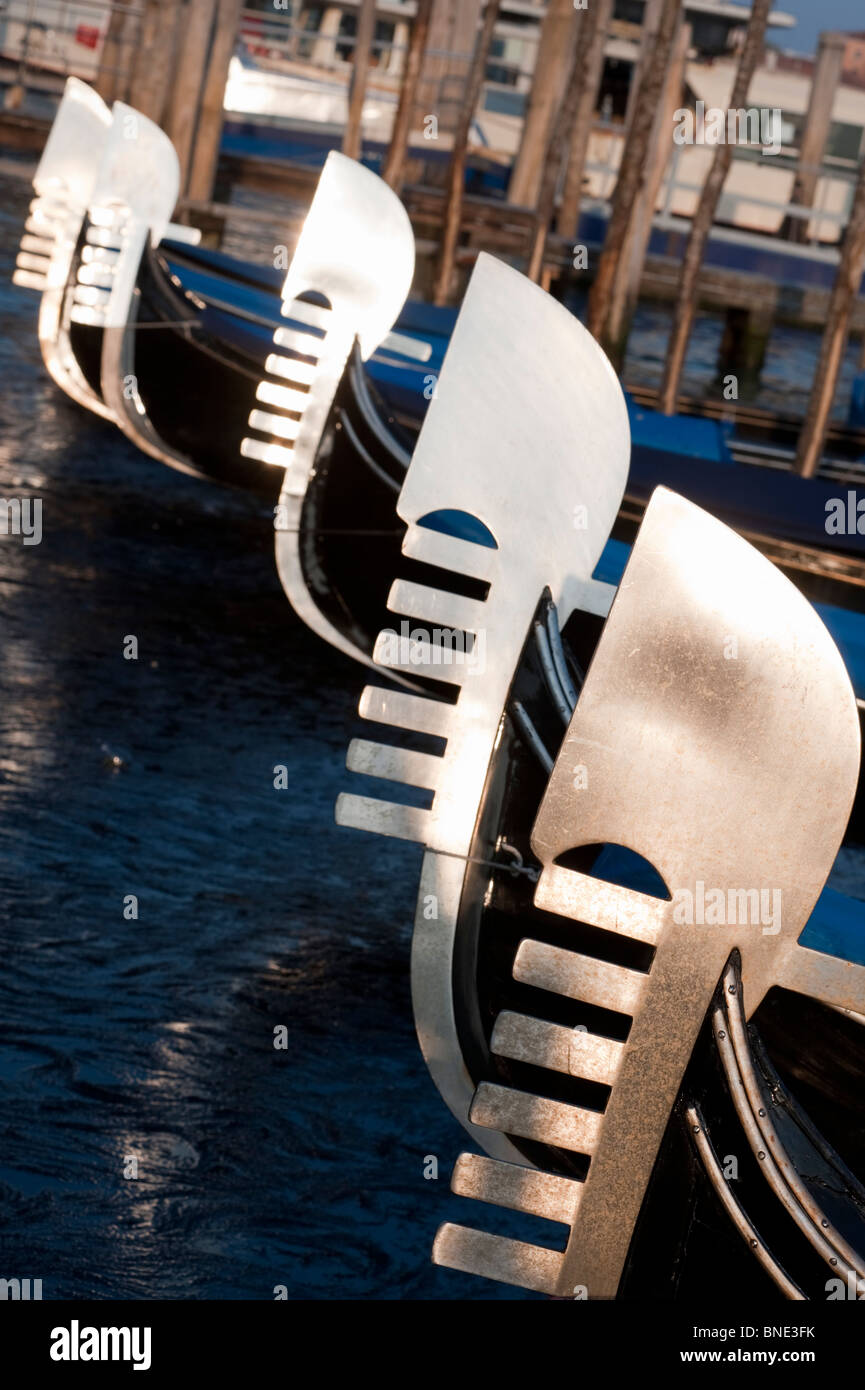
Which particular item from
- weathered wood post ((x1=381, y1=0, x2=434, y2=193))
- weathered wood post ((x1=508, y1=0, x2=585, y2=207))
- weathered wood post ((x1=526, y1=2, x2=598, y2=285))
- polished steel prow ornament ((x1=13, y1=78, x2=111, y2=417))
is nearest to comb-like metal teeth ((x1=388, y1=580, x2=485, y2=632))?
polished steel prow ornament ((x1=13, y1=78, x2=111, y2=417))

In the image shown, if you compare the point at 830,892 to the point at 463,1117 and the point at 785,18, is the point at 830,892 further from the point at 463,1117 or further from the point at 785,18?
the point at 785,18

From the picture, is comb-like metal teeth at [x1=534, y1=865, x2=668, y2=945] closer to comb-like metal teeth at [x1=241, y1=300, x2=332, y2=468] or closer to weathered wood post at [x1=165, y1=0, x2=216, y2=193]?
comb-like metal teeth at [x1=241, y1=300, x2=332, y2=468]

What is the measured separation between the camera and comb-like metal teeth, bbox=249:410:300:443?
3.29 metres

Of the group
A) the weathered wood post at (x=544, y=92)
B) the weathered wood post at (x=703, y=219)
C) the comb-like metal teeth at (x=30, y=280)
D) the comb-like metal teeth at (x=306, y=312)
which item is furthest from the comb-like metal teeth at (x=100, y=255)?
the weathered wood post at (x=544, y=92)

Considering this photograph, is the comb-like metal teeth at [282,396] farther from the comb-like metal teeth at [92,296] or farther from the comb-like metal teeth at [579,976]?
the comb-like metal teeth at [579,976]

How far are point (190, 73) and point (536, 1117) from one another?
7.49 metres

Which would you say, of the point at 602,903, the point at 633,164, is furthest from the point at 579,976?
the point at 633,164

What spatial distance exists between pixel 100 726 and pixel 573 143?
6.08 m

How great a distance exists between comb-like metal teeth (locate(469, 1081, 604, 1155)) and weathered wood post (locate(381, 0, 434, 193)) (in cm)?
681

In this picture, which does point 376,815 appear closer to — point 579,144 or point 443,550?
point 443,550

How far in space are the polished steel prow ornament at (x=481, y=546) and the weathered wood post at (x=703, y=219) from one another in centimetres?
383

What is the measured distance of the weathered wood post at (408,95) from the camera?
24.8ft

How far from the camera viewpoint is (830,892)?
225cm

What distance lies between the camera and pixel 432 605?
5.57 ft
